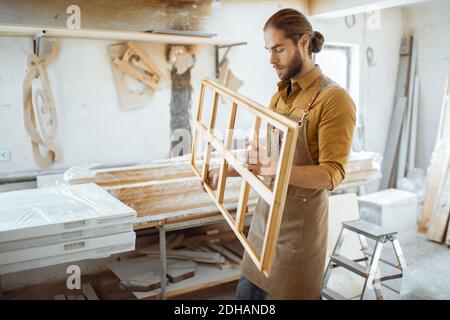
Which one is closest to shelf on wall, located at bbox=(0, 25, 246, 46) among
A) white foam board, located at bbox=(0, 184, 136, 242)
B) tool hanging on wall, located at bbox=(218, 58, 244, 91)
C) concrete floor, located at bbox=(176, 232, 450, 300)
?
tool hanging on wall, located at bbox=(218, 58, 244, 91)

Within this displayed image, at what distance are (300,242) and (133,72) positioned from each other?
1825mm

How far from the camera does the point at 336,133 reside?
55.1 inches

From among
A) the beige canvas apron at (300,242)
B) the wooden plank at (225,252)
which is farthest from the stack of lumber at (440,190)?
the beige canvas apron at (300,242)

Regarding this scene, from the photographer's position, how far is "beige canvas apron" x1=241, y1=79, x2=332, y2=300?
1576mm

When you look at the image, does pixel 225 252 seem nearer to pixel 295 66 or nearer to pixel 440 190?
pixel 295 66

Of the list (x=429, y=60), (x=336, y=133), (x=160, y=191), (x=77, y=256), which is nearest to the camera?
(x=336, y=133)

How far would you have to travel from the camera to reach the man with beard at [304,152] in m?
1.40

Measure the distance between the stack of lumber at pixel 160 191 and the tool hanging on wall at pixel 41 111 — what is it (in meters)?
0.52

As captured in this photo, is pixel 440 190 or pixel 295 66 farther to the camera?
pixel 440 190

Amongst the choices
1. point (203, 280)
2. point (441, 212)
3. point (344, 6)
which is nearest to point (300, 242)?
point (203, 280)

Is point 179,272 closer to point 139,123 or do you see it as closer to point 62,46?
point 139,123

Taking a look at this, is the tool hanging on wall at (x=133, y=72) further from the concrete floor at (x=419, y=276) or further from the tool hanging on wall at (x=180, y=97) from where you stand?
the concrete floor at (x=419, y=276)

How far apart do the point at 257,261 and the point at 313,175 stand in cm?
34

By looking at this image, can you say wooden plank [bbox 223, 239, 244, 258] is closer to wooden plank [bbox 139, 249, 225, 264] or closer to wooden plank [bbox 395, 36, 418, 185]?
wooden plank [bbox 139, 249, 225, 264]
